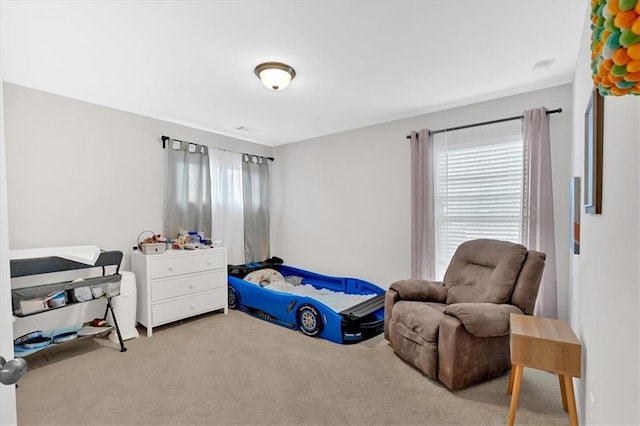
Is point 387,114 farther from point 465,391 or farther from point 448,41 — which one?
point 465,391

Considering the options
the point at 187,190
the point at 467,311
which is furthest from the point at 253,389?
the point at 187,190

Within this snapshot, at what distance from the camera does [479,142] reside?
127 inches

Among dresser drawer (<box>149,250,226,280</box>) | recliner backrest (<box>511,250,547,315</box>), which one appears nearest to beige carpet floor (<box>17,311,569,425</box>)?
recliner backrest (<box>511,250,547,315</box>)

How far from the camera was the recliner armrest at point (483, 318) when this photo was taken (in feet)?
6.91

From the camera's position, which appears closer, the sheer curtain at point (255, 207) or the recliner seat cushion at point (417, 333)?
the recliner seat cushion at point (417, 333)

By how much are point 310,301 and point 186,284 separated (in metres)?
1.41

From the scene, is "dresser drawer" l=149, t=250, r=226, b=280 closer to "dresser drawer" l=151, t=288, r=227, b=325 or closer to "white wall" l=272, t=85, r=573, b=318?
"dresser drawer" l=151, t=288, r=227, b=325

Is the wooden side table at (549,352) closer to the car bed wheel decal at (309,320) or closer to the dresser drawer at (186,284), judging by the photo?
the car bed wheel decal at (309,320)

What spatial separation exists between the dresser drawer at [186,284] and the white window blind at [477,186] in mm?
2520

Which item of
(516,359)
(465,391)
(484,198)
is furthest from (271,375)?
(484,198)

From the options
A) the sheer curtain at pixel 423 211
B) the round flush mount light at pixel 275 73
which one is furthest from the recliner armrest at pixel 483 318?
the round flush mount light at pixel 275 73

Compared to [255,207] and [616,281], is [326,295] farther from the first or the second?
[616,281]

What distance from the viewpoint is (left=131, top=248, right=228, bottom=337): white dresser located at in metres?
3.21

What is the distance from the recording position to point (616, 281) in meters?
1.04
